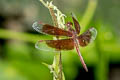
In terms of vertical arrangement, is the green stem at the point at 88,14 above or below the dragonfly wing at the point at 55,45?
above

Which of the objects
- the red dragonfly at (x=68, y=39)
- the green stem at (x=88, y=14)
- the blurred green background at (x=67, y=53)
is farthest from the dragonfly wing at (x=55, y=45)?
the green stem at (x=88, y=14)

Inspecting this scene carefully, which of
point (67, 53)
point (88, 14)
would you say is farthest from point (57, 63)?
point (88, 14)

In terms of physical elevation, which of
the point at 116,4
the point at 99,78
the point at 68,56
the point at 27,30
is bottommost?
the point at 99,78

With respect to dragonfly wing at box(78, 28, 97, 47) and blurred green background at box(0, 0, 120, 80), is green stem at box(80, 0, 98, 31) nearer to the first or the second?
blurred green background at box(0, 0, 120, 80)

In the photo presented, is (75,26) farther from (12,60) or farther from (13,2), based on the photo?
(13,2)

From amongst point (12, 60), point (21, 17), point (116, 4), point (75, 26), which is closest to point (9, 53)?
point (12, 60)

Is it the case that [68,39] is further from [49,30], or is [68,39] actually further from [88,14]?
[88,14]

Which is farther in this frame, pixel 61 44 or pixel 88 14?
pixel 88 14

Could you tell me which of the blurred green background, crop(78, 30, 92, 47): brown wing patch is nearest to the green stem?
the blurred green background

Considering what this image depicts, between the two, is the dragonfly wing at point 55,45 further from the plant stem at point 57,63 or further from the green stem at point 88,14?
the green stem at point 88,14

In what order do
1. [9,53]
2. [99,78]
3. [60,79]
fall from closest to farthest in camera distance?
[60,79] → [99,78] → [9,53]

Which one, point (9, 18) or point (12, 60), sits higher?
point (9, 18)
